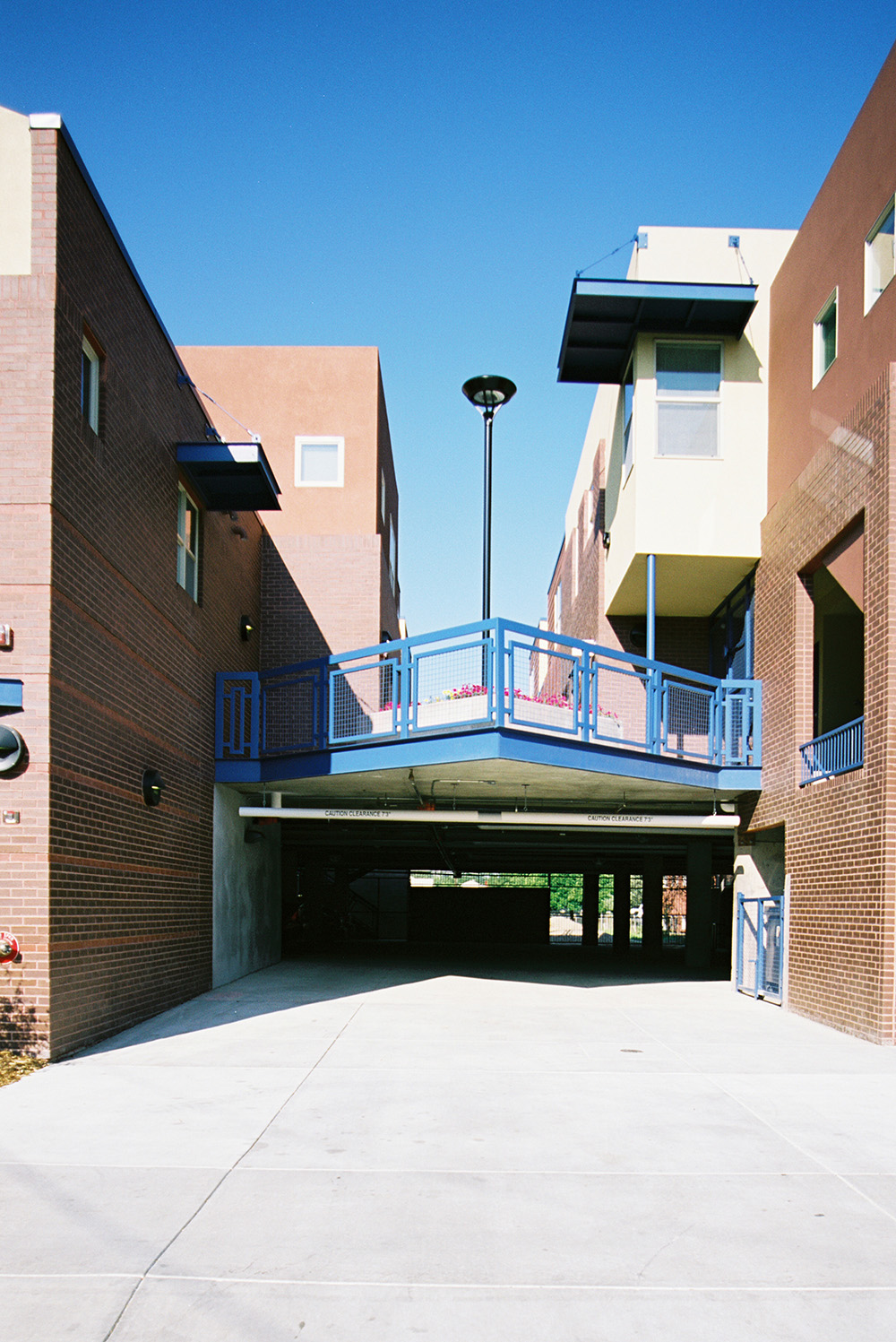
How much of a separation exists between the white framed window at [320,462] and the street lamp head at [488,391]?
481 centimetres

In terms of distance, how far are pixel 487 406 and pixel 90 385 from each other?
21.9 ft

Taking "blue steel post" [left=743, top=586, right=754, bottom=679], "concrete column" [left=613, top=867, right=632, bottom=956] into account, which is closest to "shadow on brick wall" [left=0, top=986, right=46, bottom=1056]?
"blue steel post" [left=743, top=586, right=754, bottom=679]

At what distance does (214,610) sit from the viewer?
51.2ft

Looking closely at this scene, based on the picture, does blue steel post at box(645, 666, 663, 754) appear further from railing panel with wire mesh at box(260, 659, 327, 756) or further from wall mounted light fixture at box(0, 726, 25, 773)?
wall mounted light fixture at box(0, 726, 25, 773)

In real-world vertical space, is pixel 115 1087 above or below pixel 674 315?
below

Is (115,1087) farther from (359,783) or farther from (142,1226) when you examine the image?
(359,783)

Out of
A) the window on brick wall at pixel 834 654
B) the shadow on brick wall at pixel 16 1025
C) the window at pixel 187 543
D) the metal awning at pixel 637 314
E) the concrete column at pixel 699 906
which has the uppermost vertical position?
the metal awning at pixel 637 314

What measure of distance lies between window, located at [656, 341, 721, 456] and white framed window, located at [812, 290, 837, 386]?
99.0 inches

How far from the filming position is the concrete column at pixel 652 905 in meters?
29.1

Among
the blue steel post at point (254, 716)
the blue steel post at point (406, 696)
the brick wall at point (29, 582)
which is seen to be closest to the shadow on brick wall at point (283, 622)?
the blue steel post at point (254, 716)

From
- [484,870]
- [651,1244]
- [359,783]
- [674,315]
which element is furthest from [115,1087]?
[484,870]

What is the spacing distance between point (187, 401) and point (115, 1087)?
866 cm

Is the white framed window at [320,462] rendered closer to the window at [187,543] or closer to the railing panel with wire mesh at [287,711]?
the railing panel with wire mesh at [287,711]

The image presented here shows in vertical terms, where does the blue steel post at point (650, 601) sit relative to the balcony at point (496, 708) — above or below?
above
